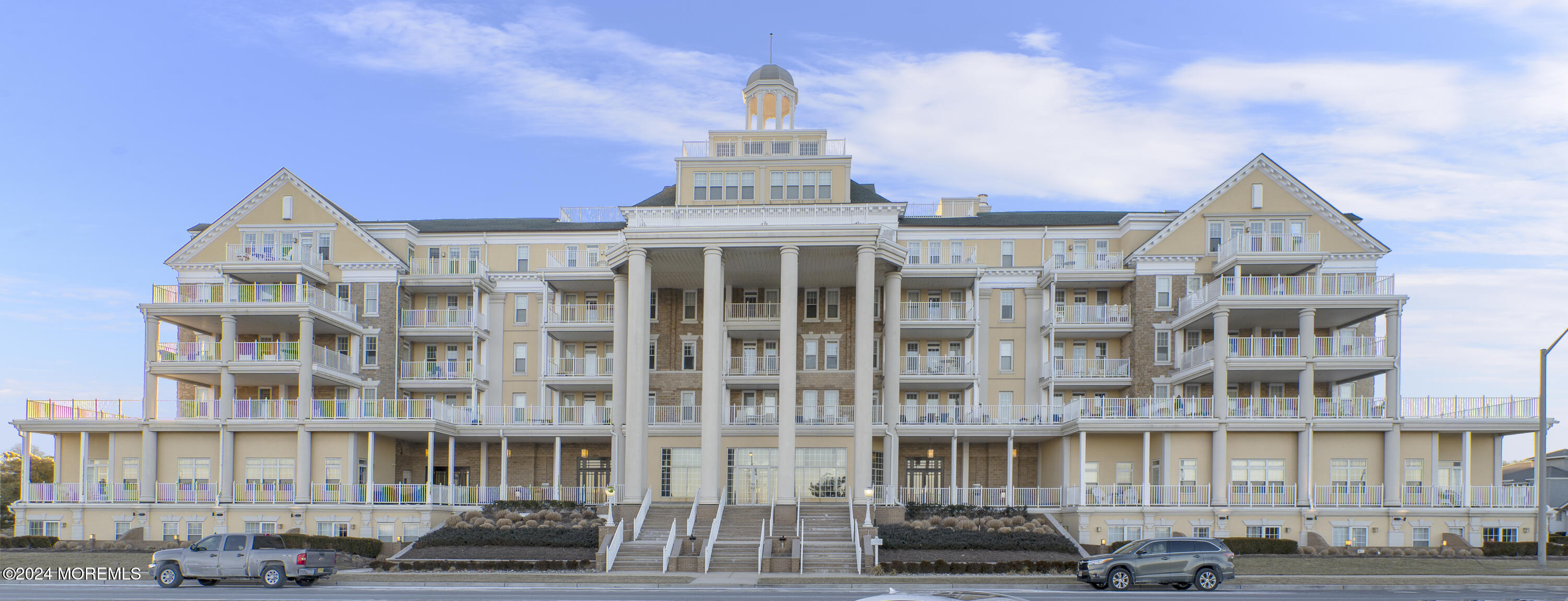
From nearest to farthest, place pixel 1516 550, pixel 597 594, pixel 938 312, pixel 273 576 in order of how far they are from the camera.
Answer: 1. pixel 597 594
2. pixel 273 576
3. pixel 1516 550
4. pixel 938 312

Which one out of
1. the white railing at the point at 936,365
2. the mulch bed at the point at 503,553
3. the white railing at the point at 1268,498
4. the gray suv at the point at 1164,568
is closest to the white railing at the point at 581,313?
the white railing at the point at 936,365

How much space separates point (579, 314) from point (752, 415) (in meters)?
9.76

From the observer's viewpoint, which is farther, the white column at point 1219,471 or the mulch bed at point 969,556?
the white column at point 1219,471

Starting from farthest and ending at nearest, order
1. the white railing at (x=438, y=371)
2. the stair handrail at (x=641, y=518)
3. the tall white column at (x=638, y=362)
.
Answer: the white railing at (x=438, y=371) → the tall white column at (x=638, y=362) → the stair handrail at (x=641, y=518)

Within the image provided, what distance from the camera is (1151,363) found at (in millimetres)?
54750

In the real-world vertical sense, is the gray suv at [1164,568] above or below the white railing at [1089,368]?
below

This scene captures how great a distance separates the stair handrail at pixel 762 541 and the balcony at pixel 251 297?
2292cm

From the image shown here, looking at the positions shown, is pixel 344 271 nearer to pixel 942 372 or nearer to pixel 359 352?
pixel 359 352

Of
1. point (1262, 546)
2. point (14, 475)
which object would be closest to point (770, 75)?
point (1262, 546)

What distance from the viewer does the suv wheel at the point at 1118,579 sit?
106 ft

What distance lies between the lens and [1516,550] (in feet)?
145

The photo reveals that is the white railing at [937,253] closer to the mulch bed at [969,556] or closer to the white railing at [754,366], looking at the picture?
the white railing at [754,366]

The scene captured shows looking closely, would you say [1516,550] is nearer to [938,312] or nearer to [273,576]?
[938,312]

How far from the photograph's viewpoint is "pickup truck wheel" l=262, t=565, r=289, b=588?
32.1 meters
